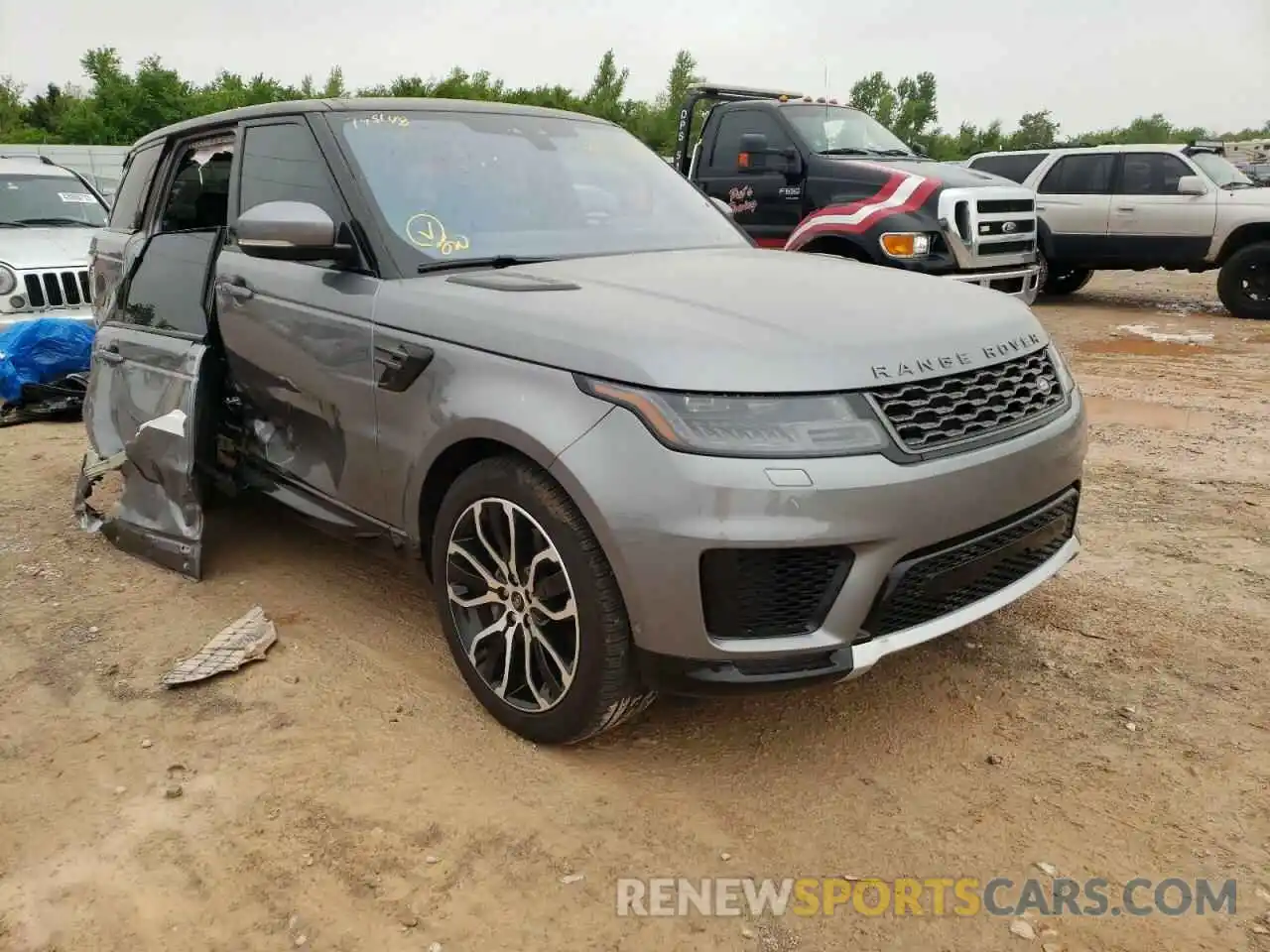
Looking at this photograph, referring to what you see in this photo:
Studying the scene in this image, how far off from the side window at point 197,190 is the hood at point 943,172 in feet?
Result: 18.1

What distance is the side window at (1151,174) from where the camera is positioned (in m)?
11.4

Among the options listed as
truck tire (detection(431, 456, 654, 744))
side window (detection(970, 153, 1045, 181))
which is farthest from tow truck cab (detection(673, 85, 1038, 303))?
truck tire (detection(431, 456, 654, 744))

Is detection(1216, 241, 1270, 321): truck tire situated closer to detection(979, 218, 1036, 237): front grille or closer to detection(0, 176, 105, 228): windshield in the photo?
detection(979, 218, 1036, 237): front grille

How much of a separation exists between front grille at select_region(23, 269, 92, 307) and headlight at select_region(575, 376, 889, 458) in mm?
6912

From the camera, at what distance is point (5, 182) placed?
8.74m

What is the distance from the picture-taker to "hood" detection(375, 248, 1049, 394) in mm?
2336

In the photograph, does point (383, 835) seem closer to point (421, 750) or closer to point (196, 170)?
point (421, 750)

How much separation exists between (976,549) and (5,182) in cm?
939

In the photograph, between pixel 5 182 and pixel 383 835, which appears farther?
pixel 5 182

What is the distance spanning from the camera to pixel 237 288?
3.70m

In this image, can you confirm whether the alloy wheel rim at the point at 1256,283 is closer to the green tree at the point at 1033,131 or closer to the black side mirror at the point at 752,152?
the black side mirror at the point at 752,152

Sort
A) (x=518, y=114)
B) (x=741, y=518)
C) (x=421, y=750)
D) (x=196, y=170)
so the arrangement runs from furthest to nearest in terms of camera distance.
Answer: (x=196, y=170) < (x=518, y=114) < (x=421, y=750) < (x=741, y=518)

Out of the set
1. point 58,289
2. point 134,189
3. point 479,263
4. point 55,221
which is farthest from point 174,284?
point 55,221

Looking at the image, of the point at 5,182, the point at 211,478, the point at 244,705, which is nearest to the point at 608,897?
the point at 244,705
